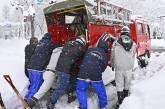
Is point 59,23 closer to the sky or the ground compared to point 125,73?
closer to the sky

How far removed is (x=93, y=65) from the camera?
857 centimetres

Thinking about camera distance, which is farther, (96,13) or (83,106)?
(96,13)

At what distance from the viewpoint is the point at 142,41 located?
16156mm

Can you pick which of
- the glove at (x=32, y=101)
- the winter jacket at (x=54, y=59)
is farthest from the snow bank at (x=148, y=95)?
the glove at (x=32, y=101)

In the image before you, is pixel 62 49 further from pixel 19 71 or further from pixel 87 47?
pixel 19 71

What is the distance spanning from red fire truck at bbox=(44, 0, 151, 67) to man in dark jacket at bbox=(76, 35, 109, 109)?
2.54 ft

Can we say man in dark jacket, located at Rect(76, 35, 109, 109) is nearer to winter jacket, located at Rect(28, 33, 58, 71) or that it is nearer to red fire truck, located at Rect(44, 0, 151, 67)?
red fire truck, located at Rect(44, 0, 151, 67)

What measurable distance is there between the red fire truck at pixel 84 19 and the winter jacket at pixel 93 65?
0.74 m

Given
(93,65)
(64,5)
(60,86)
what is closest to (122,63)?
(93,65)

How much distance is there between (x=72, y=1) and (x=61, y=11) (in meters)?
0.78

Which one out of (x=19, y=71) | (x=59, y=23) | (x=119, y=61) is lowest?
(x=19, y=71)

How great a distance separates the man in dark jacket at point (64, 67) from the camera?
29.1ft

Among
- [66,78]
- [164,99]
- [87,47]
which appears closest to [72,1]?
[87,47]

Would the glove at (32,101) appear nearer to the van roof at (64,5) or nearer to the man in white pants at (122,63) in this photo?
the man in white pants at (122,63)
